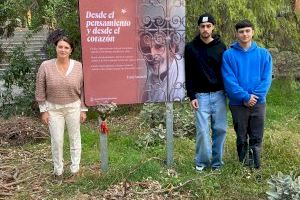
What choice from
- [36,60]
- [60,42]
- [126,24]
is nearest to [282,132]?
[126,24]

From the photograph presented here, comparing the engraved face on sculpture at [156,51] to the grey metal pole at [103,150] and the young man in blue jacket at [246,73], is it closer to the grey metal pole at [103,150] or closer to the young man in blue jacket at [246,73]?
the young man in blue jacket at [246,73]

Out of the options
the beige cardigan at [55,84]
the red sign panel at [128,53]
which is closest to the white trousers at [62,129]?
the beige cardigan at [55,84]

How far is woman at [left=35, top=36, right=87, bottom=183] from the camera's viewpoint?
5.38 metres

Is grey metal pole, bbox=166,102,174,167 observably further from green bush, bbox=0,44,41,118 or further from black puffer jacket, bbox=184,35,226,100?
green bush, bbox=0,44,41,118

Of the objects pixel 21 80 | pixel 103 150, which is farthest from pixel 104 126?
pixel 21 80

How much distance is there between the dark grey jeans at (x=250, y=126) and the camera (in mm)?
5547

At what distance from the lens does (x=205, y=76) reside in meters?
5.54

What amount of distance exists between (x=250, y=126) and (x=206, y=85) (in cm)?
71

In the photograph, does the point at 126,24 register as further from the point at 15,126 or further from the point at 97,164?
the point at 15,126

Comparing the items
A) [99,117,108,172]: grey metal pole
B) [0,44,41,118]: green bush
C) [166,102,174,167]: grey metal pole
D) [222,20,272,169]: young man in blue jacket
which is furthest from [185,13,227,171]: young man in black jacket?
[0,44,41,118]: green bush

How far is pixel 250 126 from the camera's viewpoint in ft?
18.5

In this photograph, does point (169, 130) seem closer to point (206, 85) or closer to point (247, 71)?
point (206, 85)

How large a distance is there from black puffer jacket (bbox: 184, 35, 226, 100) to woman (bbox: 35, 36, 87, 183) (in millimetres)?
1290

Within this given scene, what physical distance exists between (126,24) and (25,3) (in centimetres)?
432
